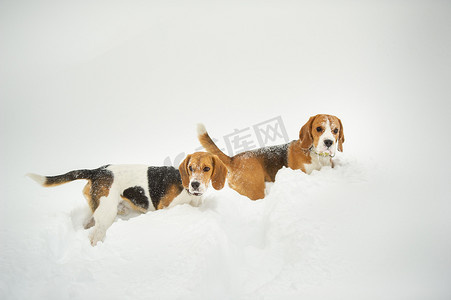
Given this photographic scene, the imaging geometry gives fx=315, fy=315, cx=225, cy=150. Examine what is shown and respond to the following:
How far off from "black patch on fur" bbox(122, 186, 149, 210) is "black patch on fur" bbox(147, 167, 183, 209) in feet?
0.30

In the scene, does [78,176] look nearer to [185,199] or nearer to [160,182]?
[160,182]

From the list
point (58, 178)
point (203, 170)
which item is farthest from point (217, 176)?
point (58, 178)

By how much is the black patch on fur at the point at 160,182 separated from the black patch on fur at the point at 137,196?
9 centimetres

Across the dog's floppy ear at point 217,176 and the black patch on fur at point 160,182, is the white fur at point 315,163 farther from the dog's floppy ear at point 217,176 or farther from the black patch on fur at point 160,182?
the black patch on fur at point 160,182

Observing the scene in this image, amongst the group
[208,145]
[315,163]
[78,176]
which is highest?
[78,176]

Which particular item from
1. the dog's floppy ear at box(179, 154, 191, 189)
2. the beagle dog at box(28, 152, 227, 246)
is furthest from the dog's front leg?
the dog's floppy ear at box(179, 154, 191, 189)

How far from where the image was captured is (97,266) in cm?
263

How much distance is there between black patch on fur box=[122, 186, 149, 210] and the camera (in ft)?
12.2

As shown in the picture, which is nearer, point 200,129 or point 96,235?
point 96,235

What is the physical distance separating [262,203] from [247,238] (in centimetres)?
61

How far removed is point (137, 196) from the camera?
375cm

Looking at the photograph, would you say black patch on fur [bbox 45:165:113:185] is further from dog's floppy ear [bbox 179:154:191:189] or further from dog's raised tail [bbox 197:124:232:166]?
dog's raised tail [bbox 197:124:232:166]

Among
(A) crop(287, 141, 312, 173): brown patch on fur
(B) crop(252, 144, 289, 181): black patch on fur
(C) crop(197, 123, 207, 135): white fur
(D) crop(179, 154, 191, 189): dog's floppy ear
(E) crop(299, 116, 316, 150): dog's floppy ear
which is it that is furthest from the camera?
(C) crop(197, 123, 207, 135): white fur

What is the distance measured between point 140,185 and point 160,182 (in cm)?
24
